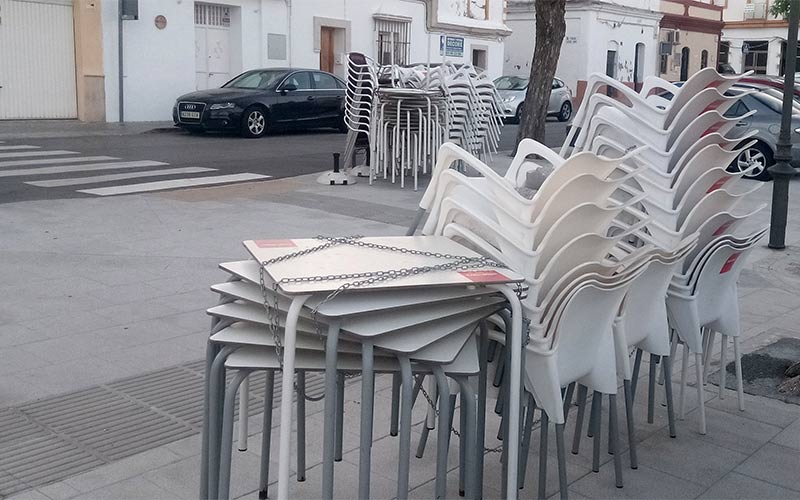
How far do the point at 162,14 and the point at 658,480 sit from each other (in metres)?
19.9

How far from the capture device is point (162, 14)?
2166 centimetres

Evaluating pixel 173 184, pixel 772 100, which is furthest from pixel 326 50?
pixel 173 184

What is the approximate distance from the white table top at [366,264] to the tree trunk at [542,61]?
11030mm

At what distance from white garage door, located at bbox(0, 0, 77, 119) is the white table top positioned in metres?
18.3

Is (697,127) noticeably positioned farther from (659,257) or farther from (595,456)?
(595,456)

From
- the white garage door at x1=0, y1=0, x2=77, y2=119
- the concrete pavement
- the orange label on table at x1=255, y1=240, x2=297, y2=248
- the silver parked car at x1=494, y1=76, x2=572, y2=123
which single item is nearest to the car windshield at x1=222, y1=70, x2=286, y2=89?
the white garage door at x1=0, y1=0, x2=77, y2=119

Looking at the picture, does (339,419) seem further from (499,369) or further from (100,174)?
(100,174)

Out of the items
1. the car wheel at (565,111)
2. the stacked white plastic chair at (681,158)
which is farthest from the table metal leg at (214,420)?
the car wheel at (565,111)

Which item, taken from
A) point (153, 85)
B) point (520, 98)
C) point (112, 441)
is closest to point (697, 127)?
point (112, 441)

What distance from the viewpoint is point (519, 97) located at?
2628cm

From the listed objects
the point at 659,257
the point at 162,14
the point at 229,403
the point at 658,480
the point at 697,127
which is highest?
the point at 162,14

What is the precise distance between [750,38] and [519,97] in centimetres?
2702

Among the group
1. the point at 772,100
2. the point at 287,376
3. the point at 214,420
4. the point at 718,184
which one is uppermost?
the point at 772,100

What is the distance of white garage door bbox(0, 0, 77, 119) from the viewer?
770 inches
